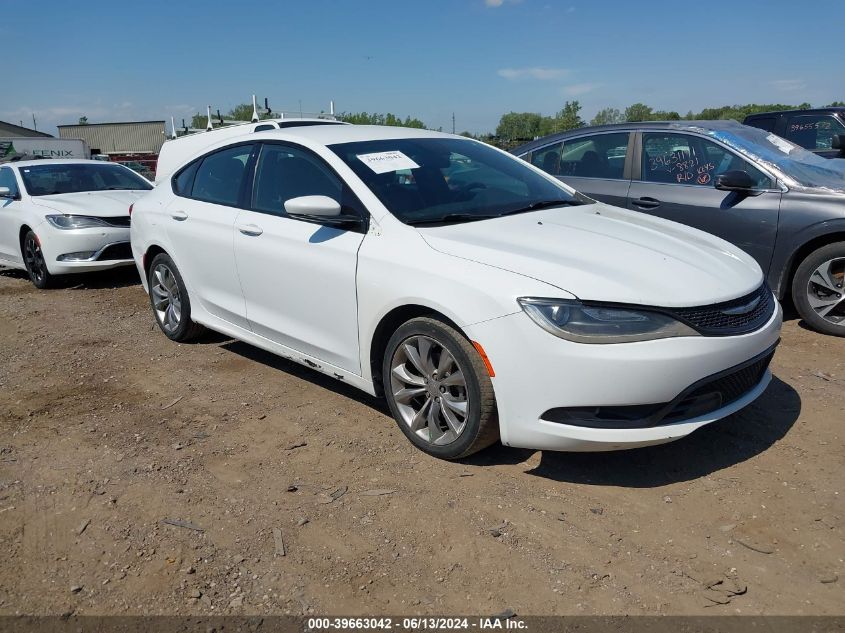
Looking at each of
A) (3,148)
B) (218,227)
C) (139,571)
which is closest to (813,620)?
(139,571)

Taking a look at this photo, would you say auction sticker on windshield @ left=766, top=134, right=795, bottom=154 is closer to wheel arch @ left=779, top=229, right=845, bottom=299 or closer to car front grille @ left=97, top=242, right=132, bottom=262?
wheel arch @ left=779, top=229, right=845, bottom=299

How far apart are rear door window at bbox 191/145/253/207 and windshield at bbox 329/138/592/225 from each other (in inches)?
35.5

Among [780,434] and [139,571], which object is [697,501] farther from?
[139,571]

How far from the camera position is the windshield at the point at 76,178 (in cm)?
863

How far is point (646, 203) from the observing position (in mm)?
5961

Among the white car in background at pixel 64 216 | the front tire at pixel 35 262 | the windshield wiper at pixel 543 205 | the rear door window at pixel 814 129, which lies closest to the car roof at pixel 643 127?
the windshield wiper at pixel 543 205

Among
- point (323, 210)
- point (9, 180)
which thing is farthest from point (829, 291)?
point (9, 180)

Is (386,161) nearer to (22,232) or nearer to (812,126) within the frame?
(22,232)

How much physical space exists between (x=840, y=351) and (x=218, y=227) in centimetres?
441

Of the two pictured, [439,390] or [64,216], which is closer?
[439,390]

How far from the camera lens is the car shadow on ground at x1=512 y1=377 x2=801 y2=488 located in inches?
129

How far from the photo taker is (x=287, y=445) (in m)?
3.75

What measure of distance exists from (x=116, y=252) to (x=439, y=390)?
5990mm

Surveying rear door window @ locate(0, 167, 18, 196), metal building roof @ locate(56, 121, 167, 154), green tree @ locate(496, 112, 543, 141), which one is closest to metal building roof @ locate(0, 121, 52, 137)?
metal building roof @ locate(56, 121, 167, 154)
